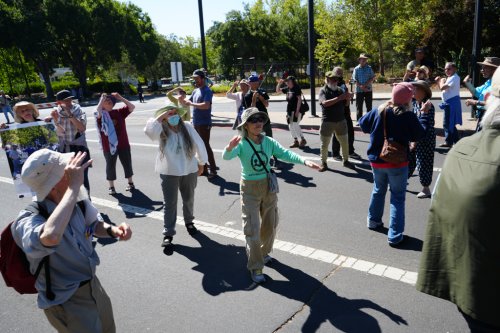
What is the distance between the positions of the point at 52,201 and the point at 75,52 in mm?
46353

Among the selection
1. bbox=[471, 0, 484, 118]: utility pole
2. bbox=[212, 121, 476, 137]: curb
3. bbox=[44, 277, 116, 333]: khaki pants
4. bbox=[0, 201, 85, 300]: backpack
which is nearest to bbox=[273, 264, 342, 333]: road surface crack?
bbox=[44, 277, 116, 333]: khaki pants

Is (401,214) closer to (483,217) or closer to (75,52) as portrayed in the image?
(483,217)

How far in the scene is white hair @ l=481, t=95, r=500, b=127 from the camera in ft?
6.43

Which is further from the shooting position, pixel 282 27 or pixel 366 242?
pixel 282 27

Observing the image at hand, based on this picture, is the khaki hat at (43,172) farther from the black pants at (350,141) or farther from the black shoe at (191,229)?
the black pants at (350,141)

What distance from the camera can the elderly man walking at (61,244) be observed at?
2.39m

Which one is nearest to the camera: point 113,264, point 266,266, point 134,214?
point 266,266

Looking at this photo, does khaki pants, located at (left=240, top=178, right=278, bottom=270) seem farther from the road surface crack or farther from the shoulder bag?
the shoulder bag

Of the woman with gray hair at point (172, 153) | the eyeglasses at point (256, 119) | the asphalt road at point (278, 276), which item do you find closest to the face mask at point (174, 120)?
the woman with gray hair at point (172, 153)

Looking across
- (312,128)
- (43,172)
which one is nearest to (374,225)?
(43,172)

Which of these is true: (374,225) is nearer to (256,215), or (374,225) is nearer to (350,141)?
(256,215)

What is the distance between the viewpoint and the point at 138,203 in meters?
7.30

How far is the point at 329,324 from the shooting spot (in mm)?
3627

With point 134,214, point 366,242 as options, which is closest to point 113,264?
point 134,214
